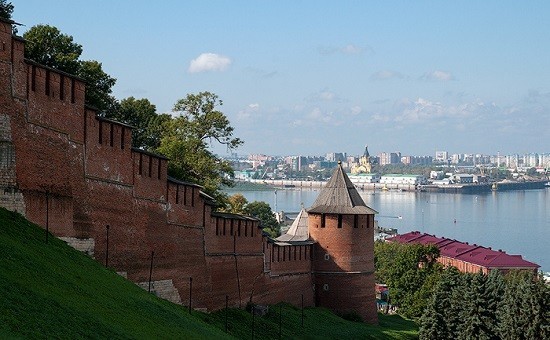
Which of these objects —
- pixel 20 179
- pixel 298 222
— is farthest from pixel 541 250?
pixel 20 179

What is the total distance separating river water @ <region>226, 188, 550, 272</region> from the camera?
86.8 metres

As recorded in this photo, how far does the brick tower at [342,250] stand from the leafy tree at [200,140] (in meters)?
3.43

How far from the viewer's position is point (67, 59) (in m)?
24.8

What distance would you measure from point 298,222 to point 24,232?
18.4 metres

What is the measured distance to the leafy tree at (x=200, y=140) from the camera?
91.7 feet

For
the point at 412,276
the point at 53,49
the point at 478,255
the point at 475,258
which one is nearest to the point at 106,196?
the point at 53,49

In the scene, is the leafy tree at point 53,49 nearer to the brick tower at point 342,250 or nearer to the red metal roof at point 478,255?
the brick tower at point 342,250

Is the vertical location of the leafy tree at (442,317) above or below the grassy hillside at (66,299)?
below

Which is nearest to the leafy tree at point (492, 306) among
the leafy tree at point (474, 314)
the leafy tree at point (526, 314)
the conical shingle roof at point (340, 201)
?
the leafy tree at point (474, 314)

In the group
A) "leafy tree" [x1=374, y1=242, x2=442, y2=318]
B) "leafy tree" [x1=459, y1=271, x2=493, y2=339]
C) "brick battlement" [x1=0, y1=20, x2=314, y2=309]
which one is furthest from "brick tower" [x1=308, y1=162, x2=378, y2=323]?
"leafy tree" [x1=374, y1=242, x2=442, y2=318]

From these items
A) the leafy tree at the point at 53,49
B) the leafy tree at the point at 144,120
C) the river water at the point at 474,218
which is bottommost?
the river water at the point at 474,218

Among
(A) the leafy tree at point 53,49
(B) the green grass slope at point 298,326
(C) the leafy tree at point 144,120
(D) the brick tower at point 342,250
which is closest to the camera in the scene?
(B) the green grass slope at point 298,326

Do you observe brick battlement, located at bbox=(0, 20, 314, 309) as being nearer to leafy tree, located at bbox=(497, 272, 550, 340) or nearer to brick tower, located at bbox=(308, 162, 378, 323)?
brick tower, located at bbox=(308, 162, 378, 323)

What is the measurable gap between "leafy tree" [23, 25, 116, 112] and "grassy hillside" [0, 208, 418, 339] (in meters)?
9.71
